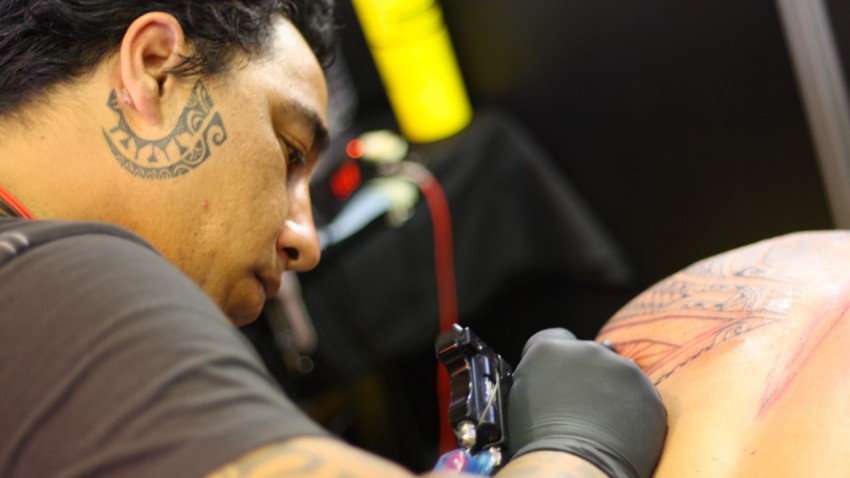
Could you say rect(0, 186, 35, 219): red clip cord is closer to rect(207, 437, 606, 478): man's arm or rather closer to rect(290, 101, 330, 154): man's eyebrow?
rect(290, 101, 330, 154): man's eyebrow

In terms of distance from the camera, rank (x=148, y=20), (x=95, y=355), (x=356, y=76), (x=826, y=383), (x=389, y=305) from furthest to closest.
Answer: (x=356, y=76)
(x=389, y=305)
(x=148, y=20)
(x=826, y=383)
(x=95, y=355)

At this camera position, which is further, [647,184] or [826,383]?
[647,184]

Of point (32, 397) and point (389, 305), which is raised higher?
point (32, 397)

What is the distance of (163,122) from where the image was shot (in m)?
0.99

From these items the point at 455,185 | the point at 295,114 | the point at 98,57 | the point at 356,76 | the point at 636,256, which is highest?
the point at 98,57

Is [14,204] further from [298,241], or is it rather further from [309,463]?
[309,463]

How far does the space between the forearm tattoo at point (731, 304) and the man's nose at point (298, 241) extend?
0.39 m

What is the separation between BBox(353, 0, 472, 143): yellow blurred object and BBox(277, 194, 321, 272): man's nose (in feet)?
4.21

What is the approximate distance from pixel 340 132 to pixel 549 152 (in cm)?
58

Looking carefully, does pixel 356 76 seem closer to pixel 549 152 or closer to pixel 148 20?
pixel 549 152

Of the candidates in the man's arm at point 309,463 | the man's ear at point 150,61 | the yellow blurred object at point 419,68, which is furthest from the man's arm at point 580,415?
the yellow blurred object at point 419,68

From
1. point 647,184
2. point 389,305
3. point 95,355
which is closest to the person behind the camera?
point 95,355

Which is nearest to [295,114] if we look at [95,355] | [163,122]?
[163,122]

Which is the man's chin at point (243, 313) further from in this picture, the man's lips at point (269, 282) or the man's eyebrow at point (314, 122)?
the man's eyebrow at point (314, 122)
